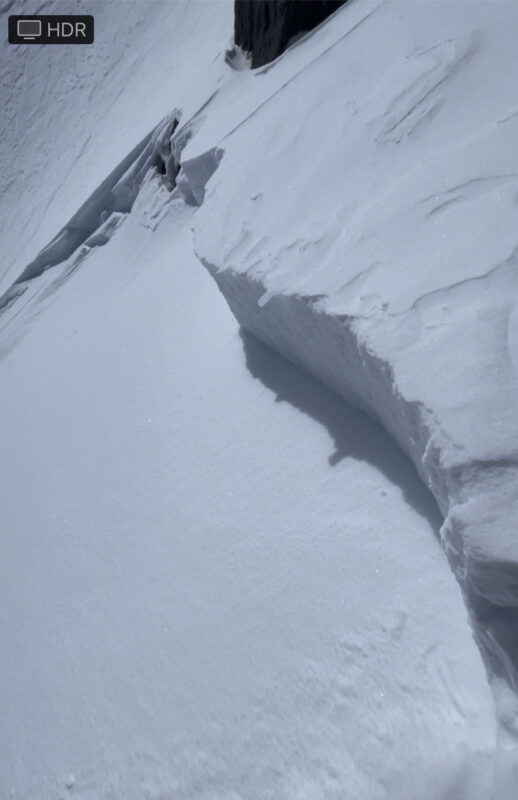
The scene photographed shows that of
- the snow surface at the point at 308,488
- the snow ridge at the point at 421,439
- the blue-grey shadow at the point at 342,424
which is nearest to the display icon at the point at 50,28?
the snow surface at the point at 308,488

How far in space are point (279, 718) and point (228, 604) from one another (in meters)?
0.31

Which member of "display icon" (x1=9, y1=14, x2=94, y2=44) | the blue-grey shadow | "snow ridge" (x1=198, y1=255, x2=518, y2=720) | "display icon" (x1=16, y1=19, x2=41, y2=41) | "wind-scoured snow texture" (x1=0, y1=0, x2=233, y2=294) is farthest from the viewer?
"display icon" (x1=16, y1=19, x2=41, y2=41)

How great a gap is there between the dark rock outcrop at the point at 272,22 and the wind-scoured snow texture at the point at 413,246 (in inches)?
33.3

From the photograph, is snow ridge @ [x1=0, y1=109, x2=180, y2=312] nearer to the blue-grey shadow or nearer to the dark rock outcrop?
the dark rock outcrop

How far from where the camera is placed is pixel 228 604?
147cm

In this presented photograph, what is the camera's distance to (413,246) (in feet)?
4.40

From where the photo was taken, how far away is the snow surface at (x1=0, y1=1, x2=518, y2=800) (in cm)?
107

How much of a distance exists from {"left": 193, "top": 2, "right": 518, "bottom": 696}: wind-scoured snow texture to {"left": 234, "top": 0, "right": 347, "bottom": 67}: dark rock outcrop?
0.85 metres

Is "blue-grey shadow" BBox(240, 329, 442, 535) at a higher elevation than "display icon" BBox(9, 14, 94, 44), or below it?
below

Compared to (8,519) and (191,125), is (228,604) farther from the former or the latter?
(191,125)

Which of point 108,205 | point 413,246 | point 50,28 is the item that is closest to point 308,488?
point 413,246

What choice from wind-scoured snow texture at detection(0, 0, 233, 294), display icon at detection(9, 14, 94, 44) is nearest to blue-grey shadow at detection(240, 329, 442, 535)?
wind-scoured snow texture at detection(0, 0, 233, 294)

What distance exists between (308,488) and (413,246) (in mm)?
645

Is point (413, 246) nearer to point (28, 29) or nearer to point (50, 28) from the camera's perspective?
point (28, 29)
